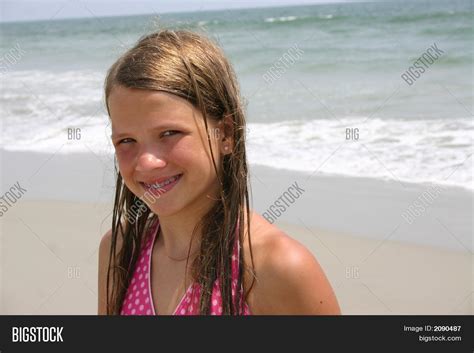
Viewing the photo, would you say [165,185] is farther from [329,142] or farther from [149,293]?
[329,142]

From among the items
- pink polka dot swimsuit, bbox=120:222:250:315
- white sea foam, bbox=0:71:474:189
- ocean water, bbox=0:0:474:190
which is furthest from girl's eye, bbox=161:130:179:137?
white sea foam, bbox=0:71:474:189

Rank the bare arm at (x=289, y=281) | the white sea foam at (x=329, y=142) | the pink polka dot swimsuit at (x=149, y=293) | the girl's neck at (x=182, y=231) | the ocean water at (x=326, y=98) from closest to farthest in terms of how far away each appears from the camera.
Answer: the bare arm at (x=289, y=281)
the pink polka dot swimsuit at (x=149, y=293)
the girl's neck at (x=182, y=231)
the white sea foam at (x=329, y=142)
the ocean water at (x=326, y=98)

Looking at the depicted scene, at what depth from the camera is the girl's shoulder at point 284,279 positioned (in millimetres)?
1961

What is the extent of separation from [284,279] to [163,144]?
50cm

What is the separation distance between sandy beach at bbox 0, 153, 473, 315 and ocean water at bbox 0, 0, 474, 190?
0.64 meters

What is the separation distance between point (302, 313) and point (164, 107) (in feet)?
2.26

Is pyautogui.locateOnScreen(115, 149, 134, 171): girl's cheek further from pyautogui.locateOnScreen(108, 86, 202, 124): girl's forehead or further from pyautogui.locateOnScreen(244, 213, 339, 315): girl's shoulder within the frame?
pyautogui.locateOnScreen(244, 213, 339, 315): girl's shoulder

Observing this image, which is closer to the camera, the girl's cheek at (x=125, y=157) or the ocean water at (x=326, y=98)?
the girl's cheek at (x=125, y=157)

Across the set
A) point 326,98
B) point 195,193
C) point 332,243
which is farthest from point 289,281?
point 326,98

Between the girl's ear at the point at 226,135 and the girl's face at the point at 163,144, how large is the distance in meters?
0.02

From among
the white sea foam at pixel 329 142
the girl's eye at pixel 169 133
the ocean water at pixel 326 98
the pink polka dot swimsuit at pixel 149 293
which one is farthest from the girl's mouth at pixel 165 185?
the white sea foam at pixel 329 142

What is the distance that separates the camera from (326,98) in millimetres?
11195

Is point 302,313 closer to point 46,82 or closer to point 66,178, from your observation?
point 66,178

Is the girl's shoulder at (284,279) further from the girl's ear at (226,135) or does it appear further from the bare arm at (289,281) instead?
the girl's ear at (226,135)
